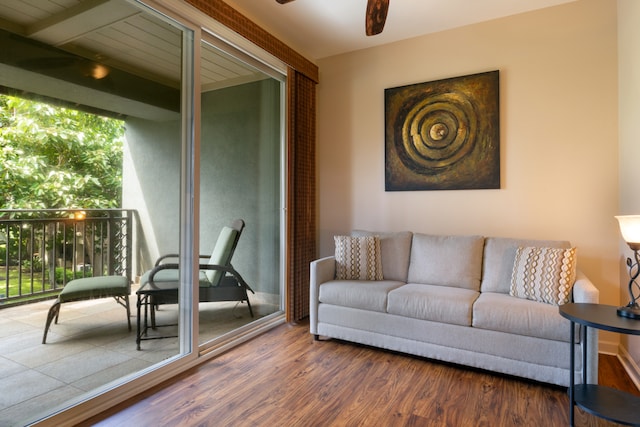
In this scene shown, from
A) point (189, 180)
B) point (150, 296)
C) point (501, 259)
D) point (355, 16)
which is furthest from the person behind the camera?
point (355, 16)

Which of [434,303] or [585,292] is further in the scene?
[434,303]

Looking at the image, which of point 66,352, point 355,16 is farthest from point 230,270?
point 355,16

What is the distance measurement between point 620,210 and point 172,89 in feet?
11.0

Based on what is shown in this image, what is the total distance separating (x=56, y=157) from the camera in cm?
177

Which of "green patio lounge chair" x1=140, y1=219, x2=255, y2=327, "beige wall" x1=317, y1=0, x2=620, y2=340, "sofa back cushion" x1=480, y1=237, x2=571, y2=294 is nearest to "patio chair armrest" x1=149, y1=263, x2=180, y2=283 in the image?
"green patio lounge chair" x1=140, y1=219, x2=255, y2=327

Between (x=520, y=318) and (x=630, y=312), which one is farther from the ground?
(x=630, y=312)

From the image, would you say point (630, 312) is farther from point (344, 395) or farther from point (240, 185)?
point (240, 185)

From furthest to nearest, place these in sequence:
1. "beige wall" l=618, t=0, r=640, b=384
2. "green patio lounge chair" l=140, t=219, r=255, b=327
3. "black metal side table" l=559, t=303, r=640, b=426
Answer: "green patio lounge chair" l=140, t=219, r=255, b=327
"beige wall" l=618, t=0, r=640, b=384
"black metal side table" l=559, t=303, r=640, b=426

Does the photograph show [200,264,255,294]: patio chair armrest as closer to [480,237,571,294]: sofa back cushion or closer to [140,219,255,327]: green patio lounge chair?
[140,219,255,327]: green patio lounge chair

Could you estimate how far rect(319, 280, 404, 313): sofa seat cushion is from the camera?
2.65 m

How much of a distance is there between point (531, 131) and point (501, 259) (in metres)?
1.12

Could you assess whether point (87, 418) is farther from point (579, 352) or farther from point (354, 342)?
point (579, 352)

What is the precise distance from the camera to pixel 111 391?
1.95m

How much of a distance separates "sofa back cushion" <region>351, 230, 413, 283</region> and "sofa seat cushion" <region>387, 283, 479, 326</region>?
15.0 inches
